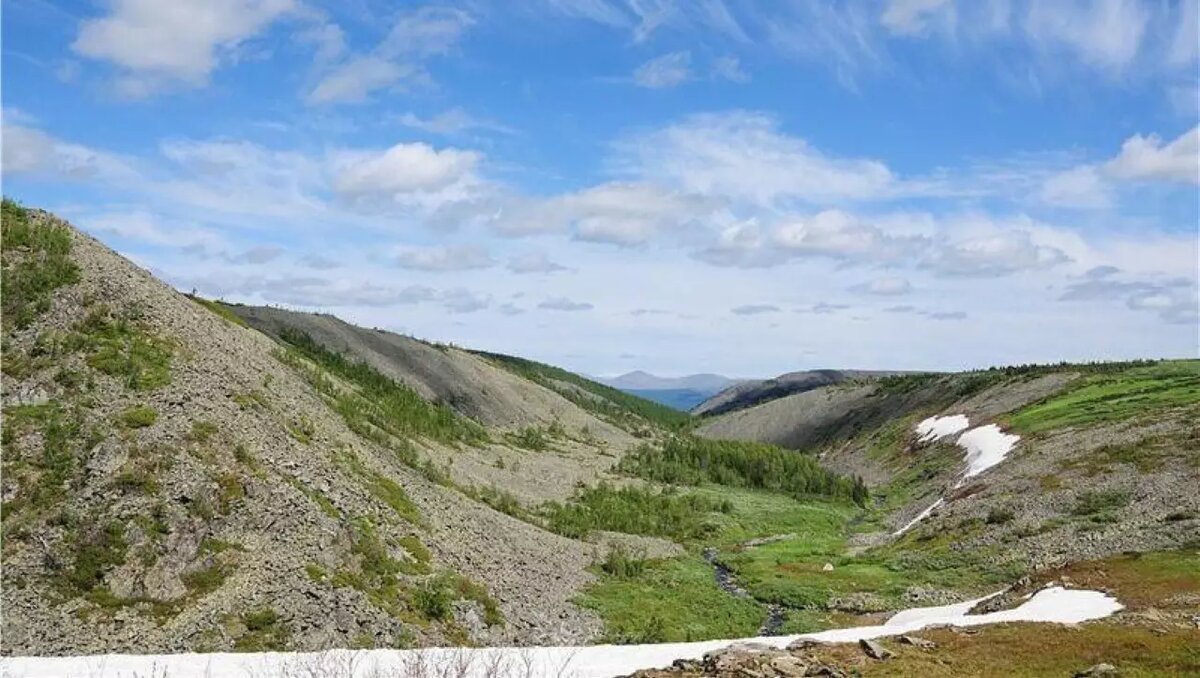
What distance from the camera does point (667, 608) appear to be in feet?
181

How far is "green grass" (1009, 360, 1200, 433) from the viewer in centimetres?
10581

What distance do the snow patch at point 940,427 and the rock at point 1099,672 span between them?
117 meters

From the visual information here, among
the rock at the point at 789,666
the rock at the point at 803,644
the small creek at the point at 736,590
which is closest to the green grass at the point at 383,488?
the small creek at the point at 736,590

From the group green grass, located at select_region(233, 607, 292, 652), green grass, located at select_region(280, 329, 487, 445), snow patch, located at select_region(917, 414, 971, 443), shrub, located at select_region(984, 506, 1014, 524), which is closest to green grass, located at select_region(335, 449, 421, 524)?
green grass, located at select_region(280, 329, 487, 445)

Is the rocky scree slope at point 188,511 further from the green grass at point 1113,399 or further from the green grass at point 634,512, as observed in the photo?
the green grass at point 1113,399

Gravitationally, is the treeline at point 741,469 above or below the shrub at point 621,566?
above

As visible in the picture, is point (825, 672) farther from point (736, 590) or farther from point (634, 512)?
point (634, 512)

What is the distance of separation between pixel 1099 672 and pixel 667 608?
32.6 meters

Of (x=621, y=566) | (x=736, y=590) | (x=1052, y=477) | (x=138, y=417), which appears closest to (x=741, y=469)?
(x=1052, y=477)

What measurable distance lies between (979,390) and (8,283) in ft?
530

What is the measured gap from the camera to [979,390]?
16625cm

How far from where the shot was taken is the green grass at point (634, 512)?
8069 cm

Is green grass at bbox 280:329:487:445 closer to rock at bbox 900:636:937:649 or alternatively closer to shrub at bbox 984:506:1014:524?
rock at bbox 900:636:937:649

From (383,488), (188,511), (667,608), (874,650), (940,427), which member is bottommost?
(667,608)
